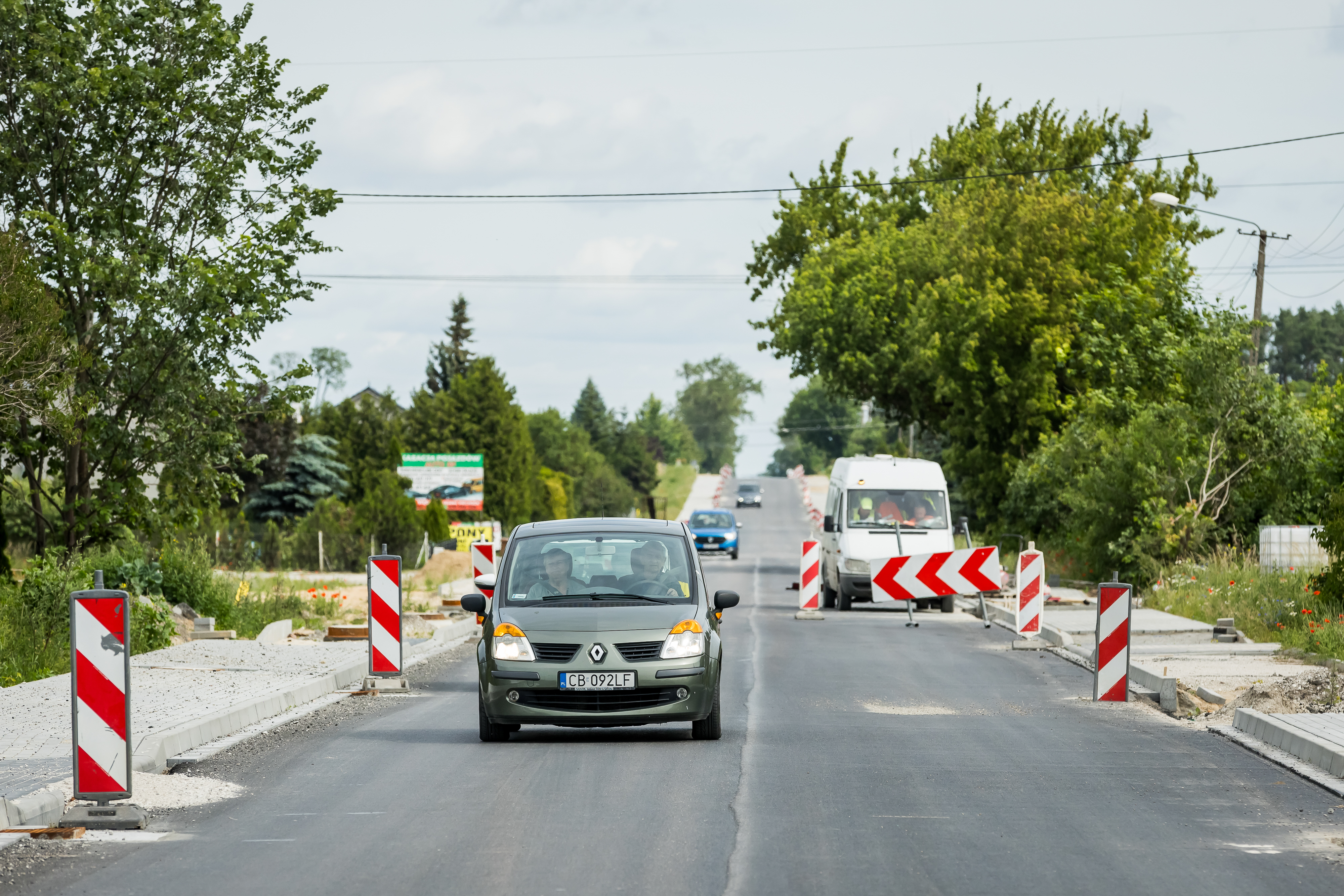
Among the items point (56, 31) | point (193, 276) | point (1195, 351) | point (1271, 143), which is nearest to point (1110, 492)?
point (1195, 351)

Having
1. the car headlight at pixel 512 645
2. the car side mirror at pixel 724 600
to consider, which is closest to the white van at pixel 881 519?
the car side mirror at pixel 724 600

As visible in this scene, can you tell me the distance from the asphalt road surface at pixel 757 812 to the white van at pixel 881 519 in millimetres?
15264

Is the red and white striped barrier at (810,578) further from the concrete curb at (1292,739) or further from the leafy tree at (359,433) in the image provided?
the leafy tree at (359,433)

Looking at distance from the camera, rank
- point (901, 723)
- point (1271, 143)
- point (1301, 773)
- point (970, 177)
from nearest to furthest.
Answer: point (1301, 773)
point (901, 723)
point (1271, 143)
point (970, 177)

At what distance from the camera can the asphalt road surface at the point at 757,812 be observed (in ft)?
23.2

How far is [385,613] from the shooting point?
1566 centimetres

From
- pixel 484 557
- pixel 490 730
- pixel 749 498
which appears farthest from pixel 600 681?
pixel 749 498

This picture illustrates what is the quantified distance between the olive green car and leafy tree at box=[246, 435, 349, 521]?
51.1 metres

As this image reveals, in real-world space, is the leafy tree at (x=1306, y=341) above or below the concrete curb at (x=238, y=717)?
above

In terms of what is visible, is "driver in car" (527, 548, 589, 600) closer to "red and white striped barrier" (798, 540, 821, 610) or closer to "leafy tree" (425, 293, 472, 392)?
"red and white striped barrier" (798, 540, 821, 610)

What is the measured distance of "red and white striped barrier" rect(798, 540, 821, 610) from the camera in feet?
94.5

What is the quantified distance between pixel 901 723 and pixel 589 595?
283 cm

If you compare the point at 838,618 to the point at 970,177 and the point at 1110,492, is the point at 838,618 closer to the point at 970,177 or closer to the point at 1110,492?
the point at 1110,492

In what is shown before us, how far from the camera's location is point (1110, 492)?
→ 102 ft
